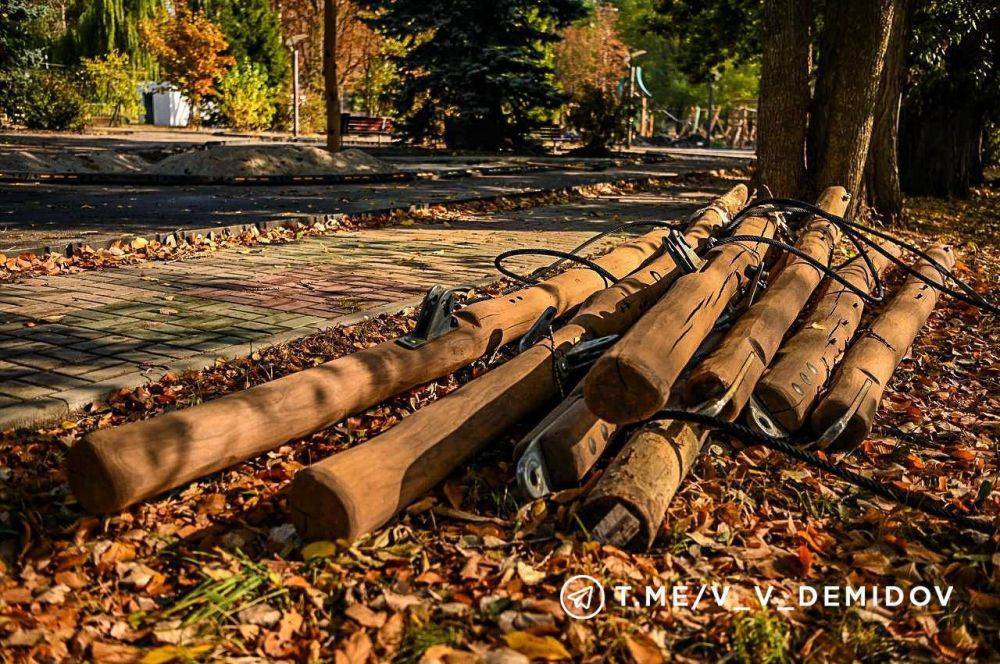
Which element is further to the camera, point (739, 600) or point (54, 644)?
point (739, 600)

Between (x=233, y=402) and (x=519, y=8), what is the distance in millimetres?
25105

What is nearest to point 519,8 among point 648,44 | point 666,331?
point 666,331

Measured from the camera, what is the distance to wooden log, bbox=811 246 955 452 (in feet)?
12.8

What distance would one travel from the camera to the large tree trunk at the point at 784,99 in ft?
35.9

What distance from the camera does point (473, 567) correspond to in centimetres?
297

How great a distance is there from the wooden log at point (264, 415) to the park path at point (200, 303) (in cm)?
118

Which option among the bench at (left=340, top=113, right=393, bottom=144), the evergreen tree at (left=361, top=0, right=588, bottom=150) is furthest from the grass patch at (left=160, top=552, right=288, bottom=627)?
the bench at (left=340, top=113, right=393, bottom=144)

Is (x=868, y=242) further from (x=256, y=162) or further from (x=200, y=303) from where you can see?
(x=256, y=162)

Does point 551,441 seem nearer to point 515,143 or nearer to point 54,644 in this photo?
point 54,644

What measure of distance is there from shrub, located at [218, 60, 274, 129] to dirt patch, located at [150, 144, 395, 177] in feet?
63.1

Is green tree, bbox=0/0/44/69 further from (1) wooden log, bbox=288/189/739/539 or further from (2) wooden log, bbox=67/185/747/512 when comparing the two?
(1) wooden log, bbox=288/189/739/539

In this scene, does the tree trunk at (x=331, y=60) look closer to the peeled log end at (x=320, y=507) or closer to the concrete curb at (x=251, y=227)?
the concrete curb at (x=251, y=227)

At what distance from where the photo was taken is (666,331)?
3564mm

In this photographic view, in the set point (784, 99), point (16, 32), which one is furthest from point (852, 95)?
point (16, 32)
